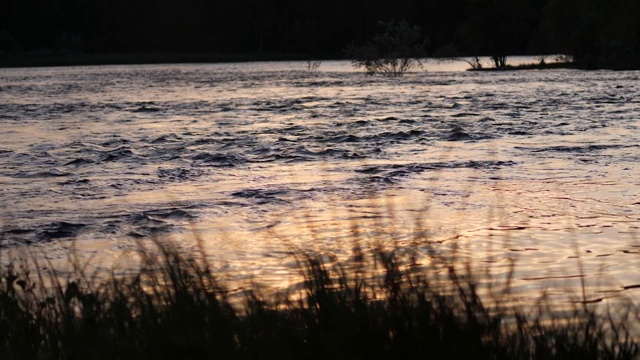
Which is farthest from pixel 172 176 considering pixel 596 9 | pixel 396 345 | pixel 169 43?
pixel 169 43

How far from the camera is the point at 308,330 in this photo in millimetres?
6328

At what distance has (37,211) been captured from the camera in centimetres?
1355

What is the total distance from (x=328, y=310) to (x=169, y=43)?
16926cm

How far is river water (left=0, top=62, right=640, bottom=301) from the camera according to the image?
1016 centimetres

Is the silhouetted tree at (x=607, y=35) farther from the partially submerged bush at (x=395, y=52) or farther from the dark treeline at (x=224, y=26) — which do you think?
the dark treeline at (x=224, y=26)

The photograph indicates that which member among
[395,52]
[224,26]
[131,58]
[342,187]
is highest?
[342,187]

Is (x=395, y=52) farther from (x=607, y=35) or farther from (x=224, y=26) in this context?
(x=224, y=26)

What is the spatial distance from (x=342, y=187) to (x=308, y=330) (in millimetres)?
9268

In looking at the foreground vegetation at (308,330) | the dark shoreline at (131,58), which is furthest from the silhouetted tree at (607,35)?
the foreground vegetation at (308,330)

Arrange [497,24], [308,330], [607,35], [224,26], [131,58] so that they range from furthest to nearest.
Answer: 1. [224,26]
2. [131,58]
3. [497,24]
4. [607,35]
5. [308,330]

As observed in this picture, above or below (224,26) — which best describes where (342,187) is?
above

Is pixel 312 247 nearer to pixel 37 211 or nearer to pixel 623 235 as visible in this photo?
pixel 623 235

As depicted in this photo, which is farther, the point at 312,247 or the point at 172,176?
the point at 172,176

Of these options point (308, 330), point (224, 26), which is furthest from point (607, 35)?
point (224, 26)
